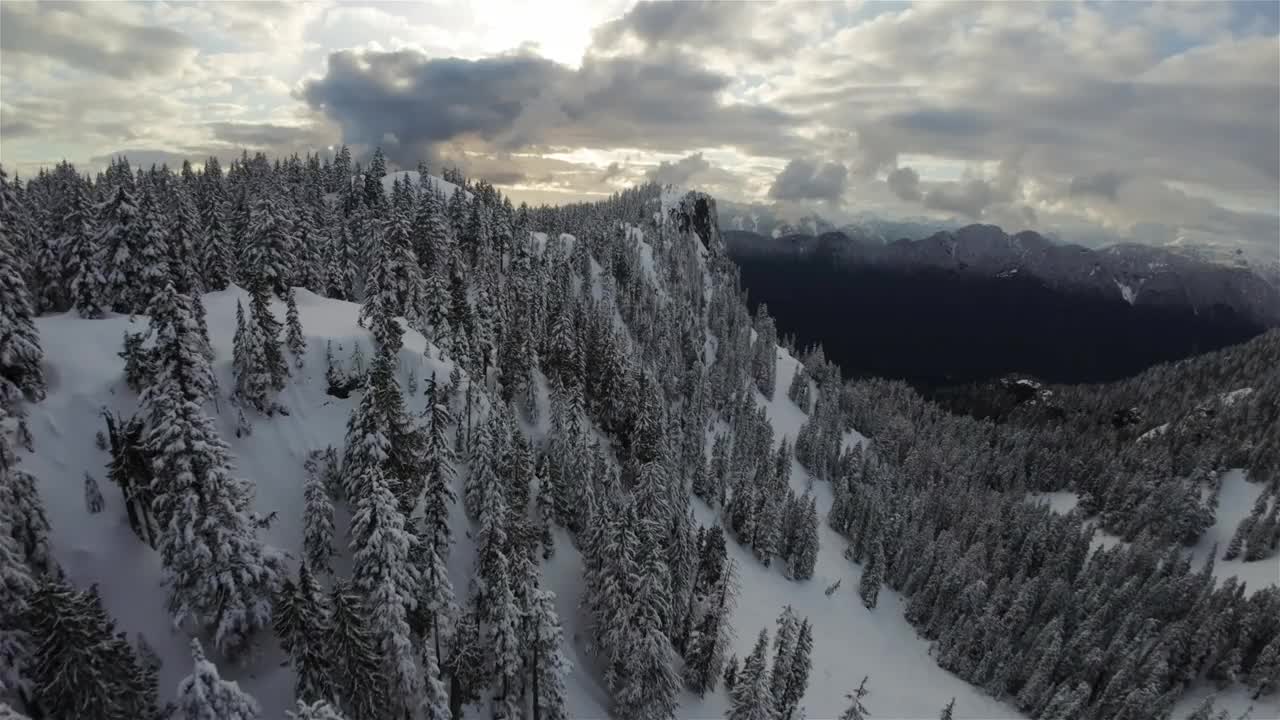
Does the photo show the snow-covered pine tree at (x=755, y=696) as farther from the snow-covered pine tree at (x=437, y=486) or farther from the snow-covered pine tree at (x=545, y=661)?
the snow-covered pine tree at (x=437, y=486)

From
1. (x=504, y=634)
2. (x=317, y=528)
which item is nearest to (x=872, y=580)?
(x=504, y=634)

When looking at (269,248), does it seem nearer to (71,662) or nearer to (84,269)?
(84,269)

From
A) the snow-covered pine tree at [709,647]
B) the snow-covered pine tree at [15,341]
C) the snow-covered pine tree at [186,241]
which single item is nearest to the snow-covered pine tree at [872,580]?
the snow-covered pine tree at [709,647]

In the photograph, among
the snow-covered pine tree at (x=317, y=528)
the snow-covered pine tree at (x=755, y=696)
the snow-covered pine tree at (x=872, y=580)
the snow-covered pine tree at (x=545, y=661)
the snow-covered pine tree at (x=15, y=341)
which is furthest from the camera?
the snow-covered pine tree at (x=872, y=580)

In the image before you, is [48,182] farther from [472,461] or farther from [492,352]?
[472,461]

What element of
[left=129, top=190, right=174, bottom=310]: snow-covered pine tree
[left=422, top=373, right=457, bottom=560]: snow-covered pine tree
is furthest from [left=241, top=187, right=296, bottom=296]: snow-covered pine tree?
[left=422, top=373, right=457, bottom=560]: snow-covered pine tree
